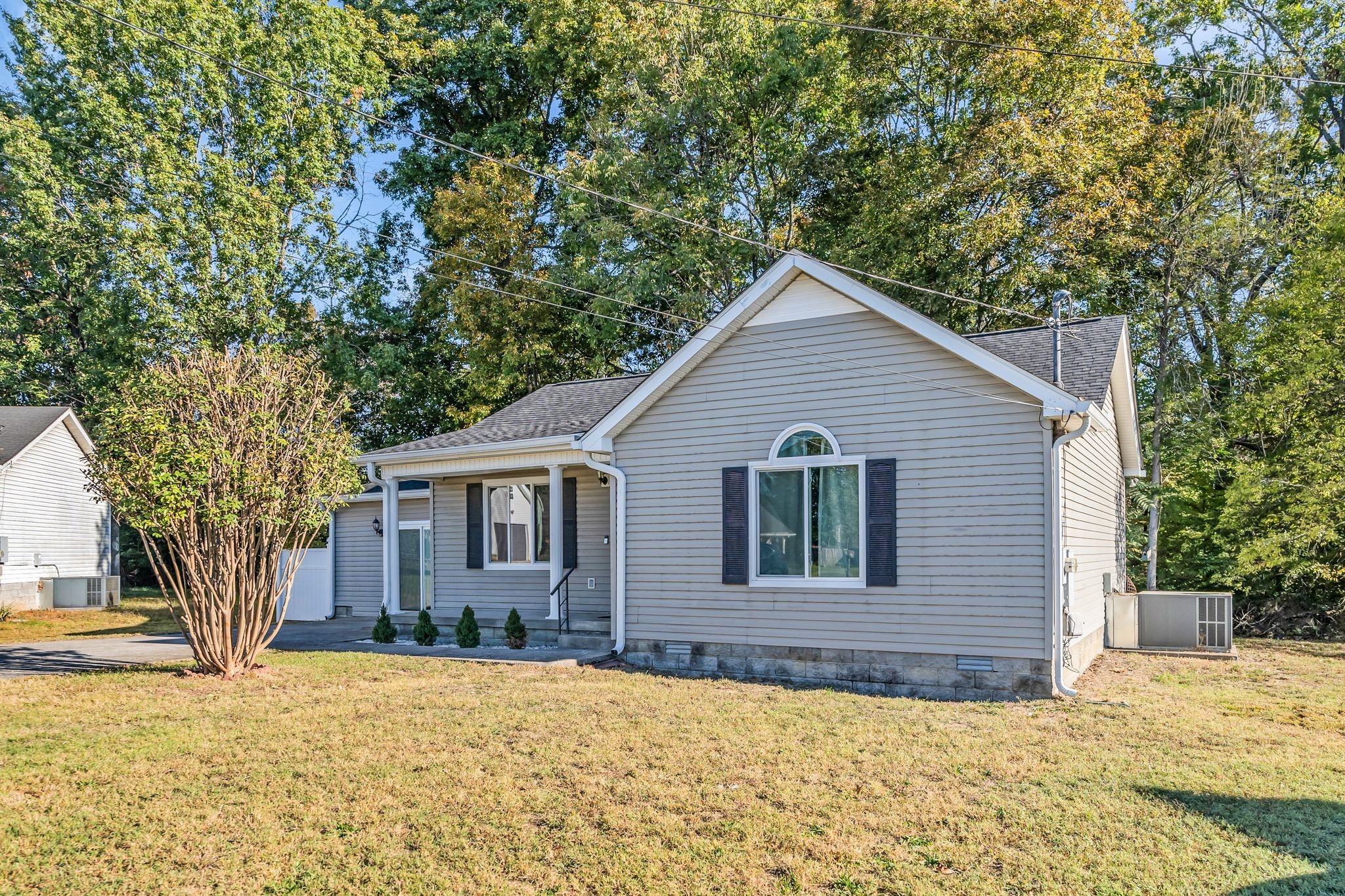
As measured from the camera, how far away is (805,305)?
1033 cm

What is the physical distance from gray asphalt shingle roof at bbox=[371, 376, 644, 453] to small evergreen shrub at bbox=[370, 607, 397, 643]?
8.69 ft

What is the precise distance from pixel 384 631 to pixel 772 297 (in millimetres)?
7930

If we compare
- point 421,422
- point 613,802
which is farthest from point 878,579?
point 421,422

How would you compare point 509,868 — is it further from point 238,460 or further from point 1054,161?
point 1054,161

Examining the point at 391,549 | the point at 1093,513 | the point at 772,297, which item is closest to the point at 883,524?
the point at 772,297

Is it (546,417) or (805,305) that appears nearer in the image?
(805,305)

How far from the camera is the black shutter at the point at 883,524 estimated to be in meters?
9.52

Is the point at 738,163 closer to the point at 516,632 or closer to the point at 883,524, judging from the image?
the point at 516,632

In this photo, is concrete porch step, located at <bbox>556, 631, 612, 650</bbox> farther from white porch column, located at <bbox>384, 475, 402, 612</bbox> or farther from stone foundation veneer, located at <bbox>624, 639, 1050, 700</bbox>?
white porch column, located at <bbox>384, 475, 402, 612</bbox>

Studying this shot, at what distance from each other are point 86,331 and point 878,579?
22664 mm

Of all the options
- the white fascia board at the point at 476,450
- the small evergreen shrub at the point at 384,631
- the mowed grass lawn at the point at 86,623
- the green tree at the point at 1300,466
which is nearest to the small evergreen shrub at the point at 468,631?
the small evergreen shrub at the point at 384,631

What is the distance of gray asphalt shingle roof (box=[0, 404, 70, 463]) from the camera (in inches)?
889

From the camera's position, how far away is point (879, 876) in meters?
4.37

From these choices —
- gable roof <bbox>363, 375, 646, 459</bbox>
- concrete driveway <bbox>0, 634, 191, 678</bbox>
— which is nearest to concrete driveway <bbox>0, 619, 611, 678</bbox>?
concrete driveway <bbox>0, 634, 191, 678</bbox>
